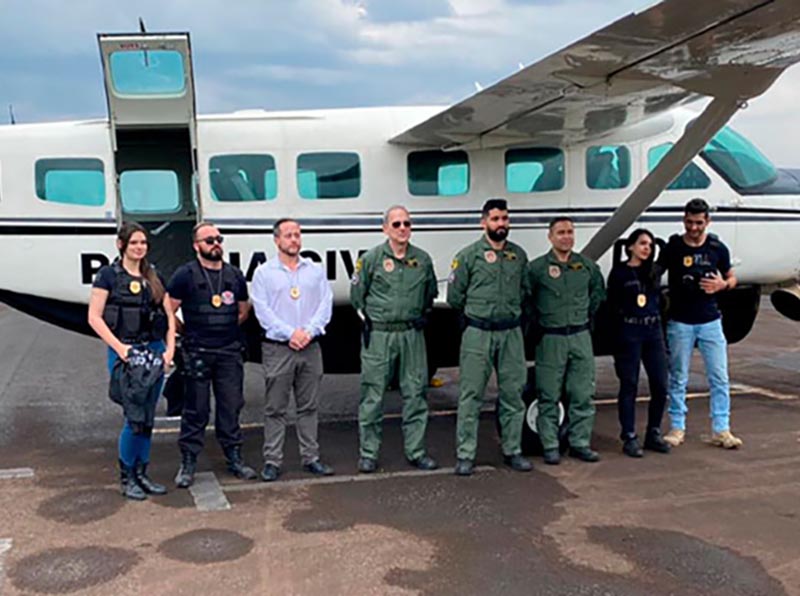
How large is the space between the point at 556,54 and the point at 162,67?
3.27m

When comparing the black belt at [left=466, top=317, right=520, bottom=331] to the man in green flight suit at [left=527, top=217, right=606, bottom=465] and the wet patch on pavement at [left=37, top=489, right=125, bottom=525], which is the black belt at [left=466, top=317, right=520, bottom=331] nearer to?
the man in green flight suit at [left=527, top=217, right=606, bottom=465]

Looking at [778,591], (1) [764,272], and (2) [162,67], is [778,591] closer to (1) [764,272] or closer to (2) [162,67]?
(1) [764,272]

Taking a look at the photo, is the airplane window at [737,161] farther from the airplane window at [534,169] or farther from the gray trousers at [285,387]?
the gray trousers at [285,387]

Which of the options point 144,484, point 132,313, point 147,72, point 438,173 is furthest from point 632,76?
point 144,484

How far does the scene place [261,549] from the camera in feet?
15.1

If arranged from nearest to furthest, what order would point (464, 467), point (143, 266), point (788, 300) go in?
point (143, 266)
point (464, 467)
point (788, 300)

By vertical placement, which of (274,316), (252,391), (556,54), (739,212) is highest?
(556,54)

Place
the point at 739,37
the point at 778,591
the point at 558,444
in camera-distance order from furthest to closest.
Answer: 1. the point at 558,444
2. the point at 739,37
3. the point at 778,591

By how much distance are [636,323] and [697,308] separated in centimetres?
63

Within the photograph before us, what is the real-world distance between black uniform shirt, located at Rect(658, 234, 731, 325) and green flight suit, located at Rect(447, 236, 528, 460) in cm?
139

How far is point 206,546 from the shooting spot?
464 centimetres

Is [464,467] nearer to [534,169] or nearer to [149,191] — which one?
[534,169]

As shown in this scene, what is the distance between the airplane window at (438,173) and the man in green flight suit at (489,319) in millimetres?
1415

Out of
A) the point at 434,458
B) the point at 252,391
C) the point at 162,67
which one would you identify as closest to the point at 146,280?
the point at 162,67
